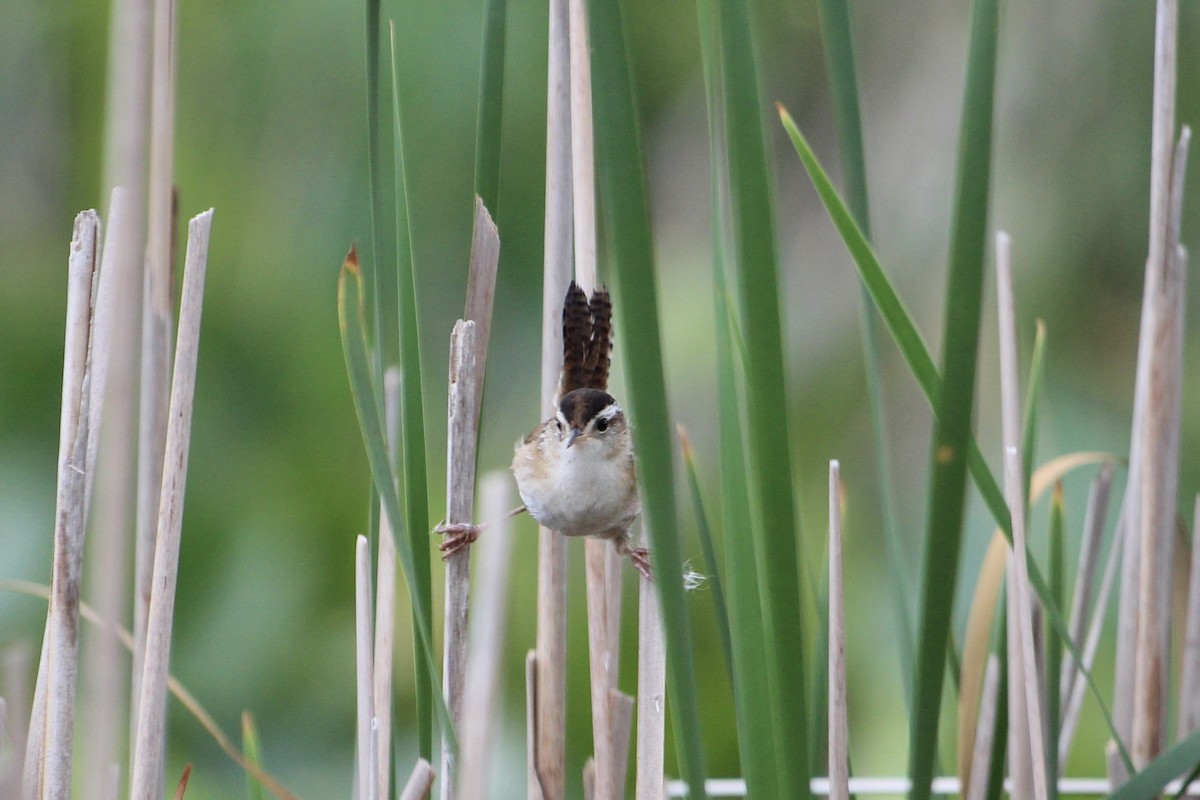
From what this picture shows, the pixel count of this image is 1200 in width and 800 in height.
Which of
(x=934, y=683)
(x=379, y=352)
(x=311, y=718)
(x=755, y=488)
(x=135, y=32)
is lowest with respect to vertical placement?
(x=311, y=718)

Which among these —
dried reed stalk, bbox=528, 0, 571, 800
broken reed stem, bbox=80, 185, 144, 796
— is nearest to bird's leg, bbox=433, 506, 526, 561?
dried reed stalk, bbox=528, 0, 571, 800

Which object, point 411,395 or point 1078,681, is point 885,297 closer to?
point 411,395

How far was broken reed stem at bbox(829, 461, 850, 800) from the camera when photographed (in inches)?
46.2

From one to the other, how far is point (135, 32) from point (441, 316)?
2120mm

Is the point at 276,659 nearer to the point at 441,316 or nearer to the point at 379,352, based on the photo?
the point at 441,316

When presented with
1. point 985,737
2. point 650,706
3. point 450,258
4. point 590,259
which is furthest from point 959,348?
point 450,258

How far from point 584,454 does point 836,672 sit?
76cm

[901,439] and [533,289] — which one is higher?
[533,289]

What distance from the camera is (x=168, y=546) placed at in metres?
1.20

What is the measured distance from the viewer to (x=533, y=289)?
Result: 9.71ft

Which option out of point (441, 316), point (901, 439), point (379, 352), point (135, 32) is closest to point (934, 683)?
point (379, 352)

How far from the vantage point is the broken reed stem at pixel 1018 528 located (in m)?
1.15

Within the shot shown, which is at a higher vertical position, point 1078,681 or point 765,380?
point 765,380

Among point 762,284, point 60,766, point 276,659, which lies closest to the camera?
point 762,284
